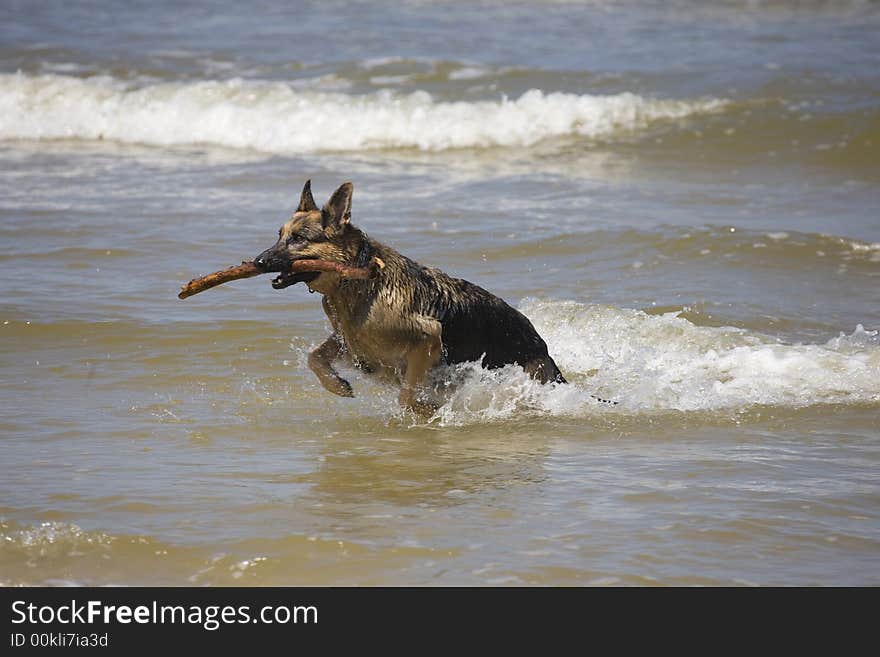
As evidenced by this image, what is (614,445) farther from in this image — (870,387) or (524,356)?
(870,387)

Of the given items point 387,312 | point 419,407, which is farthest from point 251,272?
point 419,407

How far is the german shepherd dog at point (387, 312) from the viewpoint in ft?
24.1

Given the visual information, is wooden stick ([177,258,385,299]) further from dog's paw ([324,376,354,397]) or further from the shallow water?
the shallow water

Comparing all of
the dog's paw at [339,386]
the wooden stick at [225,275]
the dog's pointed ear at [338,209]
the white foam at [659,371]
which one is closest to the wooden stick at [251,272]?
the wooden stick at [225,275]

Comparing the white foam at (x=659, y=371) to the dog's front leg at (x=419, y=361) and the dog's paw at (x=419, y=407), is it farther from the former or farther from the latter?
the dog's front leg at (x=419, y=361)

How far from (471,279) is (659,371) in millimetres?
2973

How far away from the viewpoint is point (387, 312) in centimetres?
768

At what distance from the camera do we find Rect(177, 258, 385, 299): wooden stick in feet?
23.4

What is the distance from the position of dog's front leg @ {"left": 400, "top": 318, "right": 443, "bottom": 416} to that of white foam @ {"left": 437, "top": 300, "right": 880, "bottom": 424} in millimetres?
284

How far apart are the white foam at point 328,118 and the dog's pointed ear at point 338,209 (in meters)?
11.2

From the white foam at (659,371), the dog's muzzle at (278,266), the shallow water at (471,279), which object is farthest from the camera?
the white foam at (659,371)

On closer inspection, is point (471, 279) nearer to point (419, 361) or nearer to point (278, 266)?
point (419, 361)

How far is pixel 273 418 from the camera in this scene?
7.93m
